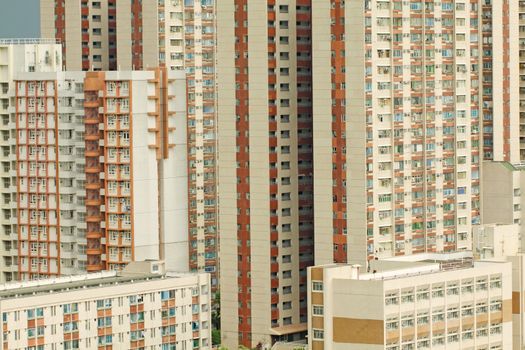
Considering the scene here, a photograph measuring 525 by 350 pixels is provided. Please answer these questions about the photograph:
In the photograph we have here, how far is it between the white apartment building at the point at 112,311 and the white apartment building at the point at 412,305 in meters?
13.9

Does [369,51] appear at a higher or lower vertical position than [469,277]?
higher

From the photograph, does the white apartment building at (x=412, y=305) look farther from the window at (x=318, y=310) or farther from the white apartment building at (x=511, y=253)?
the white apartment building at (x=511, y=253)

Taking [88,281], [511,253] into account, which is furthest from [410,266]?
→ [88,281]

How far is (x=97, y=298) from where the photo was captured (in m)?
177

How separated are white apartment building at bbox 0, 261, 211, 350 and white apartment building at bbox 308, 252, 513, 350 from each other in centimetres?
1387

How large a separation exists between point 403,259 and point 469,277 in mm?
10152

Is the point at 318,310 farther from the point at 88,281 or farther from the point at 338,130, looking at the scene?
the point at 338,130

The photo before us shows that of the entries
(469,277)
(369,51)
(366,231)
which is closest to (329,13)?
(369,51)

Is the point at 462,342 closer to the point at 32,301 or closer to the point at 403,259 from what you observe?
the point at 403,259

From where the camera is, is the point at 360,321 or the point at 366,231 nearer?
the point at 360,321

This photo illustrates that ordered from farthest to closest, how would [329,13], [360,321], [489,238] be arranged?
1. [329,13]
2. [489,238]
3. [360,321]

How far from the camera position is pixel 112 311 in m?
178

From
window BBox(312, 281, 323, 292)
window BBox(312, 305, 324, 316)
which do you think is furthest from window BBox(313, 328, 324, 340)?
window BBox(312, 281, 323, 292)

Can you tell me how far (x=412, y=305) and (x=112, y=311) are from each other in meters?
22.1
